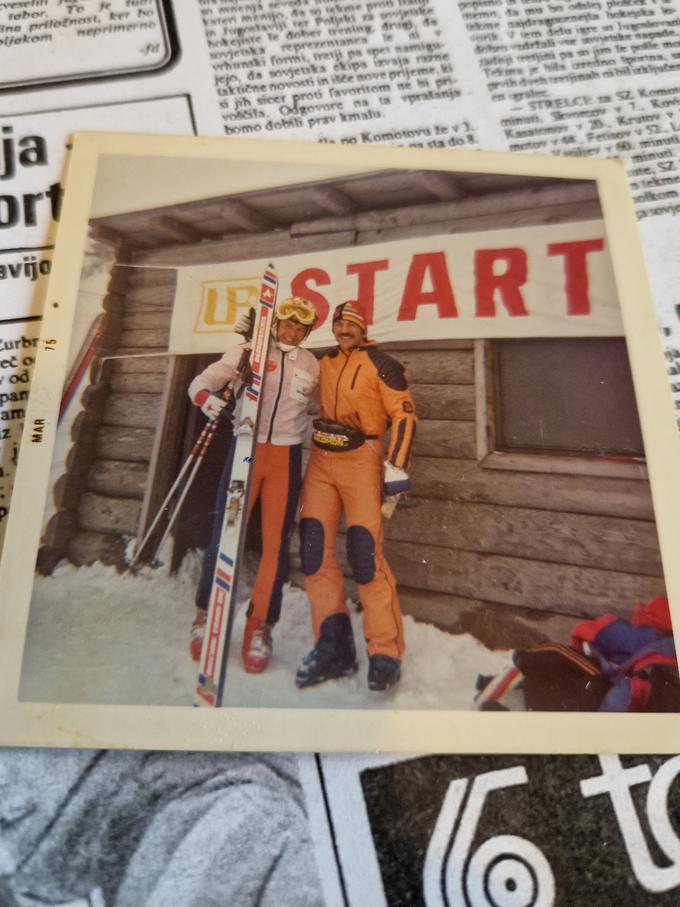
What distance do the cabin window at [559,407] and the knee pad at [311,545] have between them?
0.13 metres

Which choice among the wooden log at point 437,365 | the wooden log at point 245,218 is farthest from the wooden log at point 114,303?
the wooden log at point 437,365

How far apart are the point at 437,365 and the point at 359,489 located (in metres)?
0.11

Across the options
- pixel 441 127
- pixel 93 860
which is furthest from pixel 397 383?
pixel 93 860

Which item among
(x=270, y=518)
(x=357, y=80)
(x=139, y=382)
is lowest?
(x=270, y=518)

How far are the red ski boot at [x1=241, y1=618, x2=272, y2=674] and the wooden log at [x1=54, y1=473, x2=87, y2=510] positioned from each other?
0.50ft

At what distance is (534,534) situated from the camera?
424mm

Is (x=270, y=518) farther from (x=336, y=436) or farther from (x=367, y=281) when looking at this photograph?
(x=367, y=281)

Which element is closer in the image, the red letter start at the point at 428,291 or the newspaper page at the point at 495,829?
the newspaper page at the point at 495,829

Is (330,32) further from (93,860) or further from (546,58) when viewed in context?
(93,860)

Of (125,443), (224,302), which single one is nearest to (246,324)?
(224,302)

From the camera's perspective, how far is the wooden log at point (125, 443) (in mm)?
439

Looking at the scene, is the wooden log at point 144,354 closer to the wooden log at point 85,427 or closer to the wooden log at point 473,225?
the wooden log at point 85,427

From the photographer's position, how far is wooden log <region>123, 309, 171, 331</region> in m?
0.46

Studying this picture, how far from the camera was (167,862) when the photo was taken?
35 centimetres
